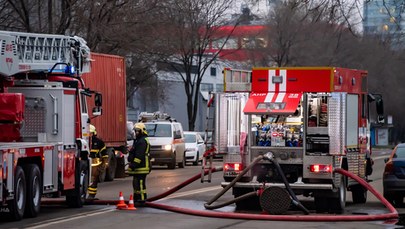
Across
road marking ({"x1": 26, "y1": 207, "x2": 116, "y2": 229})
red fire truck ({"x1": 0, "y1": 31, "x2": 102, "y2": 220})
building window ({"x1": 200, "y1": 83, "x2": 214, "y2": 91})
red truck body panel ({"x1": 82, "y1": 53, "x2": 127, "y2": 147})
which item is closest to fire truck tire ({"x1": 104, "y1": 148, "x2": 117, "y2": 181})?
red truck body panel ({"x1": 82, "y1": 53, "x2": 127, "y2": 147})

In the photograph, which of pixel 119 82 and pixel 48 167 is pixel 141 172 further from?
pixel 119 82

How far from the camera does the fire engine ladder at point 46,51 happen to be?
17.9 meters

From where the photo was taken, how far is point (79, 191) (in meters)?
18.6

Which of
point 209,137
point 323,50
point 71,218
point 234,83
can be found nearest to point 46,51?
point 209,137

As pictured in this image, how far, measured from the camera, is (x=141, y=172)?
1827cm

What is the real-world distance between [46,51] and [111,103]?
9.90 meters

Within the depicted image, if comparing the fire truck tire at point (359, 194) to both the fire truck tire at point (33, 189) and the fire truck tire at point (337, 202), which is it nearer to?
the fire truck tire at point (337, 202)

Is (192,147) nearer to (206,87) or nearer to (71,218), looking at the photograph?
(71,218)

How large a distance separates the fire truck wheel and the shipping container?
10.7 meters

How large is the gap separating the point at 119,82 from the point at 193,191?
697 cm

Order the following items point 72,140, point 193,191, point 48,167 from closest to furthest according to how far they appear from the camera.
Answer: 1. point 48,167
2. point 72,140
3. point 193,191

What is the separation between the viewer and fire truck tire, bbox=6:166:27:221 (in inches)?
599

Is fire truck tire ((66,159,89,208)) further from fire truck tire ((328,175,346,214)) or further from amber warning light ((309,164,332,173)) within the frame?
fire truck tire ((328,175,346,214))

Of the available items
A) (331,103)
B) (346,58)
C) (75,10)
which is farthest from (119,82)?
(346,58)
